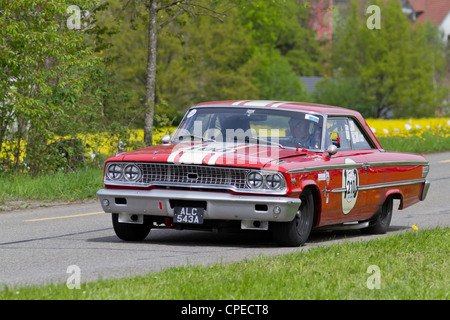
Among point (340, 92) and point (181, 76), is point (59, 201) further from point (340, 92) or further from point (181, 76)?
point (340, 92)

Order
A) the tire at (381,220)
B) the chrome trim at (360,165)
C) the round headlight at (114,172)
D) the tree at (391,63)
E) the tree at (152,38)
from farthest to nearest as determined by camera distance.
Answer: the tree at (391,63) → the tree at (152,38) → the tire at (381,220) → the round headlight at (114,172) → the chrome trim at (360,165)

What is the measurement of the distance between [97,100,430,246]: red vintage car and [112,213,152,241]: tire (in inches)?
0.4

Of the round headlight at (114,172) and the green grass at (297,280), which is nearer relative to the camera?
the green grass at (297,280)

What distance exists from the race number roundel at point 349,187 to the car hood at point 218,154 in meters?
0.62

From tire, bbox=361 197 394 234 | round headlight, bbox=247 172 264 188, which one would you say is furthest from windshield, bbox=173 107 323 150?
tire, bbox=361 197 394 234

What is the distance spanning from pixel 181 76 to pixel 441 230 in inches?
2061

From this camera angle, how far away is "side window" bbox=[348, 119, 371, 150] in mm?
11688

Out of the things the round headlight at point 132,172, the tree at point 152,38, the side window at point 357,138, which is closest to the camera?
the round headlight at point 132,172

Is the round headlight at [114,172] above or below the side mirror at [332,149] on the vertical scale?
below

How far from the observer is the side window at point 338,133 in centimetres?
1100

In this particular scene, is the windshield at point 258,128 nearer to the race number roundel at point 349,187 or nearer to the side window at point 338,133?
the side window at point 338,133

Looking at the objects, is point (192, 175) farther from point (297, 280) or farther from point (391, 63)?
point (391, 63)

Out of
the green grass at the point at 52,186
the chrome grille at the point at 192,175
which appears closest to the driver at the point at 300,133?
the chrome grille at the point at 192,175
